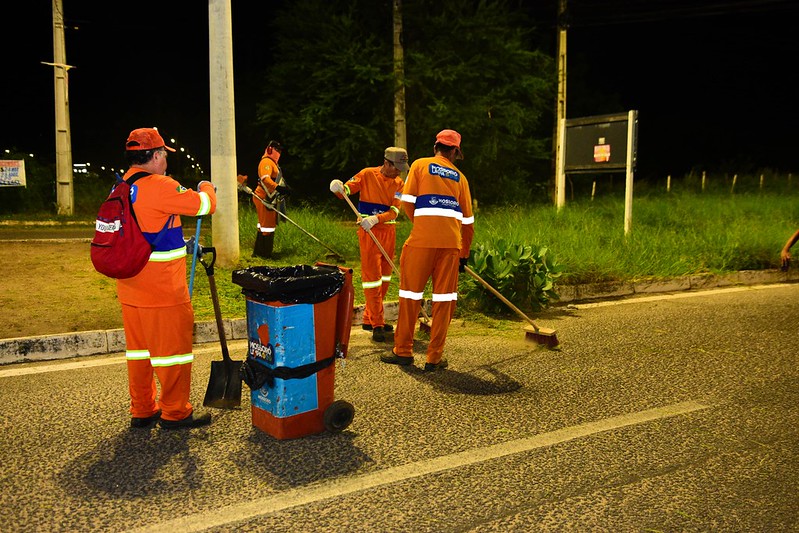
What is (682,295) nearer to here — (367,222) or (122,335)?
(367,222)

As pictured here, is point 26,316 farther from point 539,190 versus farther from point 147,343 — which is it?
point 539,190

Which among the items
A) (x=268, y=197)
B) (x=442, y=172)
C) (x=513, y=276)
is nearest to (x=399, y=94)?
(x=268, y=197)

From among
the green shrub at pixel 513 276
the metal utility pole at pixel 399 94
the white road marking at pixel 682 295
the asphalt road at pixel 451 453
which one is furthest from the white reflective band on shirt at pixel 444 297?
the metal utility pole at pixel 399 94

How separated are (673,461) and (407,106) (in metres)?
20.1

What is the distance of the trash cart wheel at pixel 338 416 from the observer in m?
4.14

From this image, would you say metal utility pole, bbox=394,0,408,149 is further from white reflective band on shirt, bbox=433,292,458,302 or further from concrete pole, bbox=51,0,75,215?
white reflective band on shirt, bbox=433,292,458,302

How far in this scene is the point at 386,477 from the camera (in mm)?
3623

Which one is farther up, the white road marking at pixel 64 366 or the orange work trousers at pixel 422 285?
the orange work trousers at pixel 422 285

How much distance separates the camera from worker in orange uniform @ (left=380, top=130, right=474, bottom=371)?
Answer: 18.4 ft

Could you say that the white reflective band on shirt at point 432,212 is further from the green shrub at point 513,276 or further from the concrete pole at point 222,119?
the concrete pole at point 222,119

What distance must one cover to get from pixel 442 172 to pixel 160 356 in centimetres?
262

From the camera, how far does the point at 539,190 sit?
29.2 metres

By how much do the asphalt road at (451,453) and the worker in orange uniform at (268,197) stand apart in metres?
4.40

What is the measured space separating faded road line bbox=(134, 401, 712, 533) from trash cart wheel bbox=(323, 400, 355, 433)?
0.56 meters
